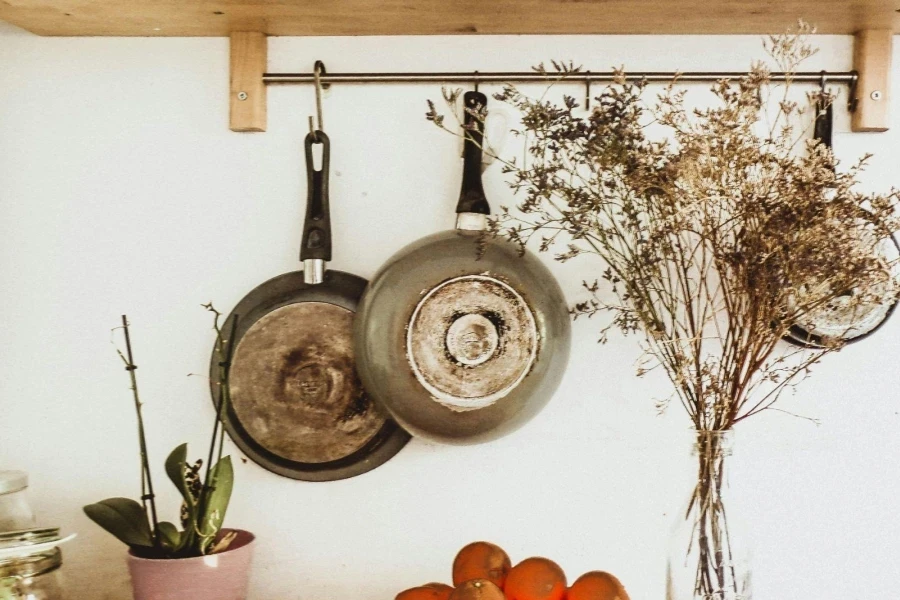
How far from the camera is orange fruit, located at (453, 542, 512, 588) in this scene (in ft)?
3.02

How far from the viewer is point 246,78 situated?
3.65 ft

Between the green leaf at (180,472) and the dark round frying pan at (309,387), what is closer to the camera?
the green leaf at (180,472)

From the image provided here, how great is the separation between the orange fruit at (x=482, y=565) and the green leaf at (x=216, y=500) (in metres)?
0.30

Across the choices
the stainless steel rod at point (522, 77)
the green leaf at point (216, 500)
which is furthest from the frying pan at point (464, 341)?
the green leaf at point (216, 500)

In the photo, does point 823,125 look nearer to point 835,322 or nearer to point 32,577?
point 835,322

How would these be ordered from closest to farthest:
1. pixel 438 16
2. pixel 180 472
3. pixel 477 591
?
pixel 477 591
pixel 180 472
pixel 438 16

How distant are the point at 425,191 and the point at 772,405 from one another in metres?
0.58

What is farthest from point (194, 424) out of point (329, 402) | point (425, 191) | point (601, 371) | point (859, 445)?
point (859, 445)

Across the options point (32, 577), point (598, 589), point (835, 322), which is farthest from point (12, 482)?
point (835, 322)

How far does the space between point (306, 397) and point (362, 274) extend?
0.19 meters

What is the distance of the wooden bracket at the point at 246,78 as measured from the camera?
1.11 meters

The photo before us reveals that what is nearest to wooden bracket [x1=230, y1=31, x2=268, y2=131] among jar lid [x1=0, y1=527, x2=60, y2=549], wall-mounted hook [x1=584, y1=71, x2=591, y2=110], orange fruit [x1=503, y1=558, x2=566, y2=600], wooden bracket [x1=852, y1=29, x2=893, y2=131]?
wall-mounted hook [x1=584, y1=71, x2=591, y2=110]

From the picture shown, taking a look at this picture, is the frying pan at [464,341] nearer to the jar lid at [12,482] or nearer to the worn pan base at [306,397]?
the worn pan base at [306,397]

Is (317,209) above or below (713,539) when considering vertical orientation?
above
